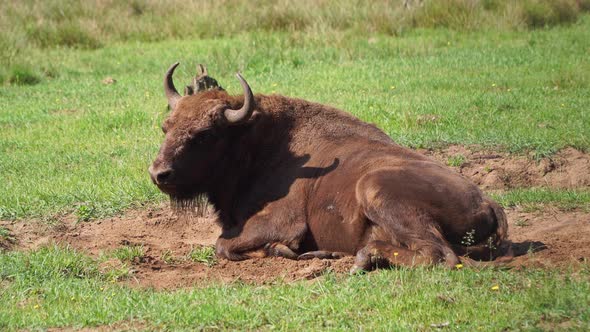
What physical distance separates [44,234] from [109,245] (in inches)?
30.4

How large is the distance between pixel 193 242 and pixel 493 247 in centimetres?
289

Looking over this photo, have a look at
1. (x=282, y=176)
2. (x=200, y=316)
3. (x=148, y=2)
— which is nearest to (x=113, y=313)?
(x=200, y=316)

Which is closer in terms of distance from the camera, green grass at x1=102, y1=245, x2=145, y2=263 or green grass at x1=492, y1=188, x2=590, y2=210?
green grass at x1=102, y1=245, x2=145, y2=263

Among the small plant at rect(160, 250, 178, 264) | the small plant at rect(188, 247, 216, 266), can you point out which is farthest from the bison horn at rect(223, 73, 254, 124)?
the small plant at rect(160, 250, 178, 264)

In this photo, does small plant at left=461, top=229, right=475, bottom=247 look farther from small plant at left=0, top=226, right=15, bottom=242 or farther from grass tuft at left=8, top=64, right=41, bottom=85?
grass tuft at left=8, top=64, right=41, bottom=85

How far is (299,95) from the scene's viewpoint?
46.9 ft

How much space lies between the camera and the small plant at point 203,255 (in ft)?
26.4

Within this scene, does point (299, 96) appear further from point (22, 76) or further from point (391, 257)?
point (391, 257)

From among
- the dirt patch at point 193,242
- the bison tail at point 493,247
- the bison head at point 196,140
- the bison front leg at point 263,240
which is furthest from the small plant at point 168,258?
the bison tail at point 493,247

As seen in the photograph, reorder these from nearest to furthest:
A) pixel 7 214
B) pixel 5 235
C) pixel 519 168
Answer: pixel 5 235 → pixel 7 214 → pixel 519 168

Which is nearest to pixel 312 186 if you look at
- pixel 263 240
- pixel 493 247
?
pixel 263 240

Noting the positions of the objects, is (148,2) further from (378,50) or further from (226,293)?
(226,293)

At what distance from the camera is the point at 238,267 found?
307 inches

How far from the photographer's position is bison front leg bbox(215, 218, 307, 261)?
796cm
